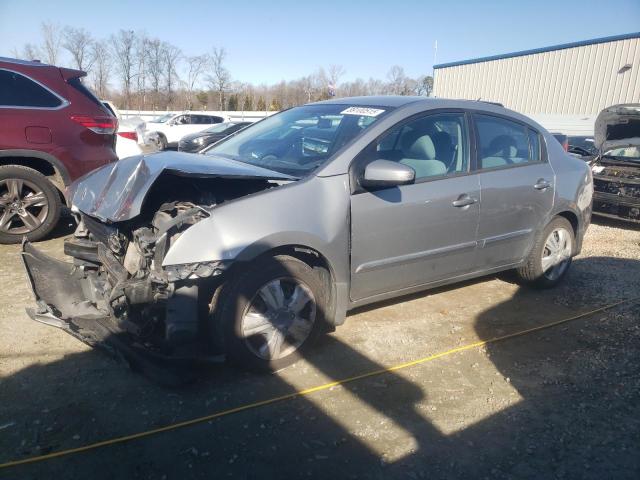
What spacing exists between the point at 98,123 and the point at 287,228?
12.0ft

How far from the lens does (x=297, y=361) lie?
3189 millimetres

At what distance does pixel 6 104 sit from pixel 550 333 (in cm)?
571

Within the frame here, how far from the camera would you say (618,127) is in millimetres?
8617

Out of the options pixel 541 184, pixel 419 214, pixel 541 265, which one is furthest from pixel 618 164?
pixel 419 214

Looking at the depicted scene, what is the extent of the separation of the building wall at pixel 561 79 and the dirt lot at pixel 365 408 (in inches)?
749

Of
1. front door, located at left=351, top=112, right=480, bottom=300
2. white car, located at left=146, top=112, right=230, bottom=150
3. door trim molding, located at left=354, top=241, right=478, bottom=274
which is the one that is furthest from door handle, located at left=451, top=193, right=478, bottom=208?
white car, located at left=146, top=112, right=230, bottom=150

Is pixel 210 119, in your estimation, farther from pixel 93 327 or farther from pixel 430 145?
pixel 93 327

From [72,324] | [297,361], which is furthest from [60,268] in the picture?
[297,361]

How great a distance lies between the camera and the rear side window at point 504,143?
3.94m

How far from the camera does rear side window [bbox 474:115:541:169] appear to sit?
3.94m

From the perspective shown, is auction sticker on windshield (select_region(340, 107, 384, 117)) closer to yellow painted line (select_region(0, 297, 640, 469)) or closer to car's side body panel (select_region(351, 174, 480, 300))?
car's side body panel (select_region(351, 174, 480, 300))

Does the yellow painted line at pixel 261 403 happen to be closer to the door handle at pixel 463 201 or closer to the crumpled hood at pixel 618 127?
the door handle at pixel 463 201

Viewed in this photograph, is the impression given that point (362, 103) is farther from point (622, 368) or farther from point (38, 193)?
point (38, 193)

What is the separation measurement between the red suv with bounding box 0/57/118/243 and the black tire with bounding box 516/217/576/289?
4.70 m
